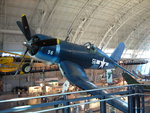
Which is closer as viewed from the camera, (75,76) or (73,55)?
(75,76)

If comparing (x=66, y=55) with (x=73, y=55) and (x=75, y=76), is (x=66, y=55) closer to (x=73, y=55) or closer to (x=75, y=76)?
(x=73, y=55)

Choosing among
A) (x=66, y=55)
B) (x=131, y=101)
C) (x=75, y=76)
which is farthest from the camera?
(x=66, y=55)

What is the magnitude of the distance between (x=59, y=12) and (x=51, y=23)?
168 cm

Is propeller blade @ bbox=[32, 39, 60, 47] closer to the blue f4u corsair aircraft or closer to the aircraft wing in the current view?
the blue f4u corsair aircraft

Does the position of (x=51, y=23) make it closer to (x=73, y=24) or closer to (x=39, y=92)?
(x=73, y=24)

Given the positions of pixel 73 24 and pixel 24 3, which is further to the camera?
pixel 73 24

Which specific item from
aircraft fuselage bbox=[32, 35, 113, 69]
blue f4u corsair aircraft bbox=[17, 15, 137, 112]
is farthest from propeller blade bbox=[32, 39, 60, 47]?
aircraft fuselage bbox=[32, 35, 113, 69]

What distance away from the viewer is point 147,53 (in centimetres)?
3167

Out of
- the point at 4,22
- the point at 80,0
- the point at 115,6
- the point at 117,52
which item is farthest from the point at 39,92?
the point at 115,6

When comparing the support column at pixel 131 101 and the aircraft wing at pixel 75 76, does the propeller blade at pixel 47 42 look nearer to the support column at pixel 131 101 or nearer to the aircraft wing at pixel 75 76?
the aircraft wing at pixel 75 76

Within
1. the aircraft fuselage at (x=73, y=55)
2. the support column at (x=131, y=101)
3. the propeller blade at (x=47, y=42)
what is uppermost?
the propeller blade at (x=47, y=42)

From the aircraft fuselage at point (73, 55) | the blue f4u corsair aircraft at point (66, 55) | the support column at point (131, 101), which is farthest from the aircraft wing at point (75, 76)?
the support column at point (131, 101)

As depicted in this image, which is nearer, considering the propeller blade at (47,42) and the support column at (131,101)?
the support column at (131,101)

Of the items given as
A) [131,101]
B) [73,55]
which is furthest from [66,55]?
[131,101]
